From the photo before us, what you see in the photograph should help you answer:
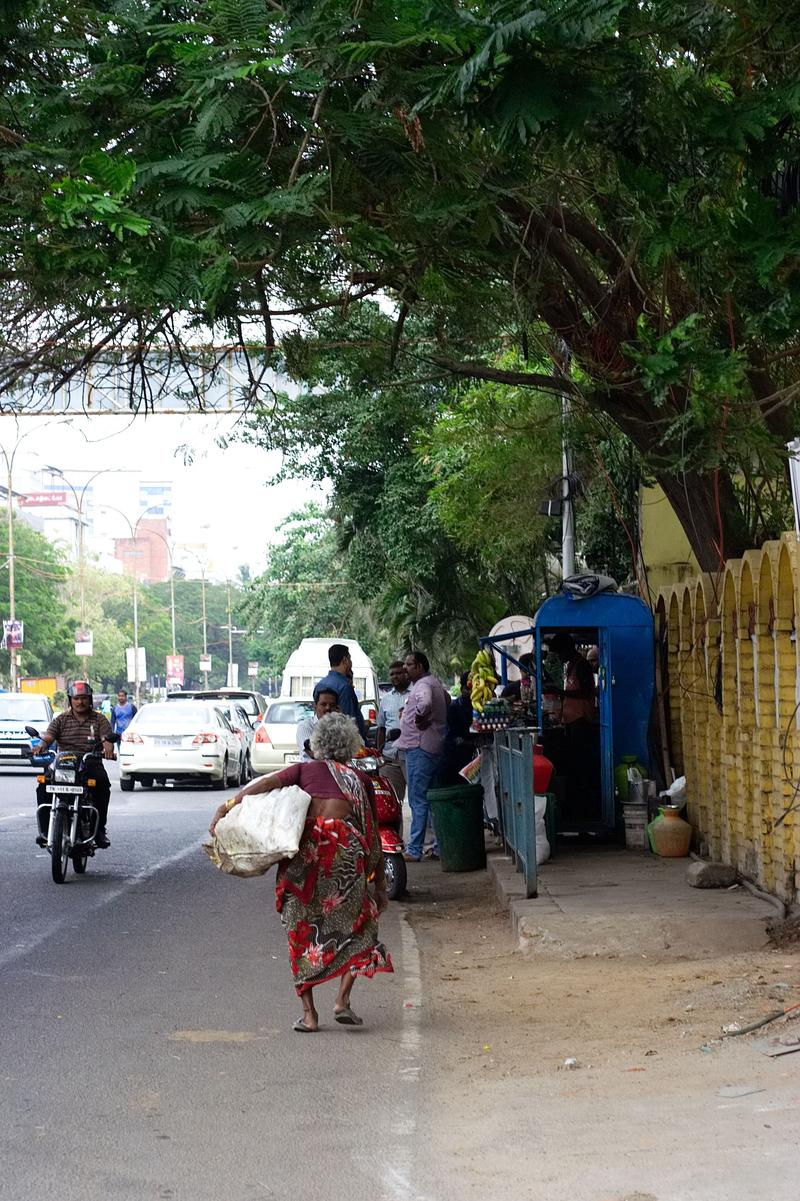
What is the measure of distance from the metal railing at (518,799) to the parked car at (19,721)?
19602 millimetres

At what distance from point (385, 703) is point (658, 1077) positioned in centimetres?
995

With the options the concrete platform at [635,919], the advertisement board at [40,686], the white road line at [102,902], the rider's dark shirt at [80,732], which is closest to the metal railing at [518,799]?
the concrete platform at [635,919]

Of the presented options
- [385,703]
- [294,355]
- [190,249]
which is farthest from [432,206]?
[385,703]

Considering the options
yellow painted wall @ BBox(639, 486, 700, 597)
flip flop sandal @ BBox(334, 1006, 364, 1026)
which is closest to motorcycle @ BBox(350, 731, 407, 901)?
flip flop sandal @ BBox(334, 1006, 364, 1026)

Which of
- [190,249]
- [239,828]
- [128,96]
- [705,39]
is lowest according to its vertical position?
[239,828]

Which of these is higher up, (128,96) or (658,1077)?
(128,96)

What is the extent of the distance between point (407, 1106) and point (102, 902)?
23.2ft

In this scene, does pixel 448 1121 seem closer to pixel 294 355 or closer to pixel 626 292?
pixel 626 292

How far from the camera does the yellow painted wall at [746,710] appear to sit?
10.3 meters

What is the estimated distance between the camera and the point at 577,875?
1264 cm

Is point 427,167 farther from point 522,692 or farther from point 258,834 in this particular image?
point 522,692

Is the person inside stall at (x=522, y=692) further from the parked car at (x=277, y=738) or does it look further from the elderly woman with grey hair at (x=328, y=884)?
the elderly woman with grey hair at (x=328, y=884)

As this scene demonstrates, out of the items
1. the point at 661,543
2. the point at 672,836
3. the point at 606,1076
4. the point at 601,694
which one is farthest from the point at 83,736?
the point at 661,543

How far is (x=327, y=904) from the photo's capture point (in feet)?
25.7
